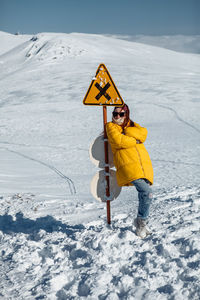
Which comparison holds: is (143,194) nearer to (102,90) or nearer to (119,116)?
(119,116)

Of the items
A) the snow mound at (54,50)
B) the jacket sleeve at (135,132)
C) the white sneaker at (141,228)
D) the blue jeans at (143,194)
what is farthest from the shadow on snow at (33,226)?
the snow mound at (54,50)

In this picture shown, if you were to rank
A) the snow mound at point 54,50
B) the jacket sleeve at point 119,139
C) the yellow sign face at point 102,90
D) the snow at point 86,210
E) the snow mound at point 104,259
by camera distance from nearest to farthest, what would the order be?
the snow mound at point 104,259
the snow at point 86,210
the jacket sleeve at point 119,139
the yellow sign face at point 102,90
the snow mound at point 54,50

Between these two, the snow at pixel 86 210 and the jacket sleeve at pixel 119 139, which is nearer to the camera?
the snow at pixel 86 210

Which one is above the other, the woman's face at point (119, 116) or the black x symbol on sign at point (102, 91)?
the black x symbol on sign at point (102, 91)

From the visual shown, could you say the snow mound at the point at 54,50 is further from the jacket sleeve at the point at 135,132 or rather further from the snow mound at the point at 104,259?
the jacket sleeve at the point at 135,132

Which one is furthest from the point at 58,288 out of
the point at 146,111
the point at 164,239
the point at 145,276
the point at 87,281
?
the point at 146,111

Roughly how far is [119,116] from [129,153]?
0.45 m

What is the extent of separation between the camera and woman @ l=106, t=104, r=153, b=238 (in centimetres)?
360

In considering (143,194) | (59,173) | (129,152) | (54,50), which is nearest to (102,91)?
(129,152)

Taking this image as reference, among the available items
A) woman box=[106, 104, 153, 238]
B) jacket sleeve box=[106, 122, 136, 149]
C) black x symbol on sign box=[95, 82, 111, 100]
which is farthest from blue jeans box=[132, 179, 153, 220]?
black x symbol on sign box=[95, 82, 111, 100]

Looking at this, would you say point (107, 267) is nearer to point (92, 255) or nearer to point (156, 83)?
point (92, 255)

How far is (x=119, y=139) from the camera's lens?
140 inches

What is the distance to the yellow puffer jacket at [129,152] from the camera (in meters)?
3.58

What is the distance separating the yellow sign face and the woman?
1.16 feet
